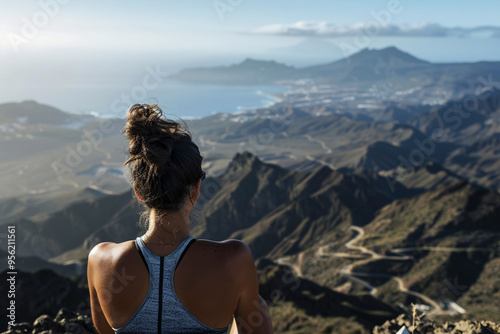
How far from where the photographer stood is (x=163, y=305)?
2.99 m

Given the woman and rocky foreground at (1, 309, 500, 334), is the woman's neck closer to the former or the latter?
the woman

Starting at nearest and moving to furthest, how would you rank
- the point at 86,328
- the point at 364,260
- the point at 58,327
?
1. the point at 86,328
2. the point at 58,327
3. the point at 364,260

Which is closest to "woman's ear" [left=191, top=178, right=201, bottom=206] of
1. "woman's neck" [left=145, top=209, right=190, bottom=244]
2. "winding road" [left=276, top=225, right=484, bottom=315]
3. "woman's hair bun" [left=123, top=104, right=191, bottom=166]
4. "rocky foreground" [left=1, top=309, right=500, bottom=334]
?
"woman's neck" [left=145, top=209, right=190, bottom=244]

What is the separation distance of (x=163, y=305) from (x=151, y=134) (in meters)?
1.24

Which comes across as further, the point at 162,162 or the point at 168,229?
the point at 168,229

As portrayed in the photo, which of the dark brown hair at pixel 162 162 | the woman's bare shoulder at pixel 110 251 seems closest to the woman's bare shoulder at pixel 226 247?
the dark brown hair at pixel 162 162

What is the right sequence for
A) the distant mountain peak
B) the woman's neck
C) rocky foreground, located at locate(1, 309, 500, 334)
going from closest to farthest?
the woman's neck, rocky foreground, located at locate(1, 309, 500, 334), the distant mountain peak

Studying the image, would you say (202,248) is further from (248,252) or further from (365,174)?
(365,174)

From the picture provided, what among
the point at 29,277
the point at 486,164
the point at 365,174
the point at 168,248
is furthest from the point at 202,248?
the point at 486,164

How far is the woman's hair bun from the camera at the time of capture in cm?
→ 293

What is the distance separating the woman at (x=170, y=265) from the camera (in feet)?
9.47

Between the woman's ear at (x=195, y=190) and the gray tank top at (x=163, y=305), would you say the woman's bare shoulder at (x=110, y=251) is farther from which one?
the woman's ear at (x=195, y=190)

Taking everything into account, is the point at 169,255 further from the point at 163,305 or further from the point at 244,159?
the point at 244,159

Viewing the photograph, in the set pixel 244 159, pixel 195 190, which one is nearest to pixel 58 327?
pixel 195 190
